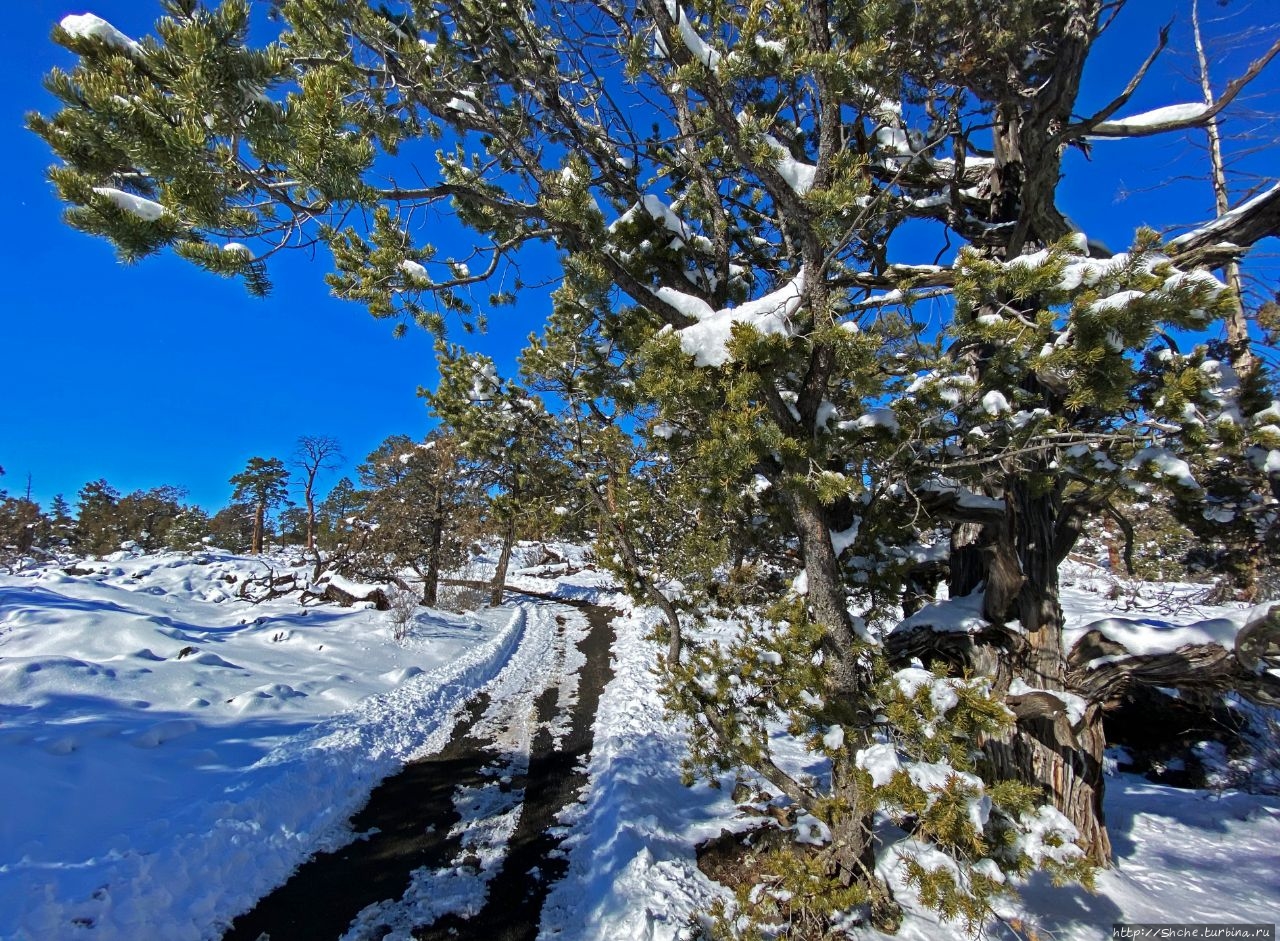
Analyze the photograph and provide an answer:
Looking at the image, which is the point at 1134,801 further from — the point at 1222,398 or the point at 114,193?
the point at 114,193

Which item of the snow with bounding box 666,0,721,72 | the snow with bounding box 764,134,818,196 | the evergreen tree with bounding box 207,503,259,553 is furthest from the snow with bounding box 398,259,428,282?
the evergreen tree with bounding box 207,503,259,553

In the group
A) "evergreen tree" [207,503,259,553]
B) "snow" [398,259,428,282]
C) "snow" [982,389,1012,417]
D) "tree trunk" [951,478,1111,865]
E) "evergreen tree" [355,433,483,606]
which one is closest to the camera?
"snow" [398,259,428,282]

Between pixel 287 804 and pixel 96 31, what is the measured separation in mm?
6051

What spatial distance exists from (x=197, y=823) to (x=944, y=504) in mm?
6893

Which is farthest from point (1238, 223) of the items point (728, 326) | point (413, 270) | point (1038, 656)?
point (413, 270)

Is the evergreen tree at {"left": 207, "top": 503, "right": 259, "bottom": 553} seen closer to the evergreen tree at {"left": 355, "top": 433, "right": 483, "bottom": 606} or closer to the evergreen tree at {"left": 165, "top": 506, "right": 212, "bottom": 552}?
the evergreen tree at {"left": 165, "top": 506, "right": 212, "bottom": 552}

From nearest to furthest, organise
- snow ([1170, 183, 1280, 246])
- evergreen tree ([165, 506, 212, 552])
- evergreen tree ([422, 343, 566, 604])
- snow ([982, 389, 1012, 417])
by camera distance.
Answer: snow ([982, 389, 1012, 417]) → snow ([1170, 183, 1280, 246]) → evergreen tree ([422, 343, 566, 604]) → evergreen tree ([165, 506, 212, 552])

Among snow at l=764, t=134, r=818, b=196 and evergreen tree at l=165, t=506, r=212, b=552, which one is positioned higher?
snow at l=764, t=134, r=818, b=196

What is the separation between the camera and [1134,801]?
638cm

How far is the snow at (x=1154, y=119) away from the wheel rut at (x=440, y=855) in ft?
25.4

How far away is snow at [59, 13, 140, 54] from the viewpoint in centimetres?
176

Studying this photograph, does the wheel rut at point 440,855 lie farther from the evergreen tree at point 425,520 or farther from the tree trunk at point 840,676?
the evergreen tree at point 425,520

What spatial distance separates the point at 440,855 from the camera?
15.4ft

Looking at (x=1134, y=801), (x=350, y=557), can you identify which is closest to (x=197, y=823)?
(x=1134, y=801)
